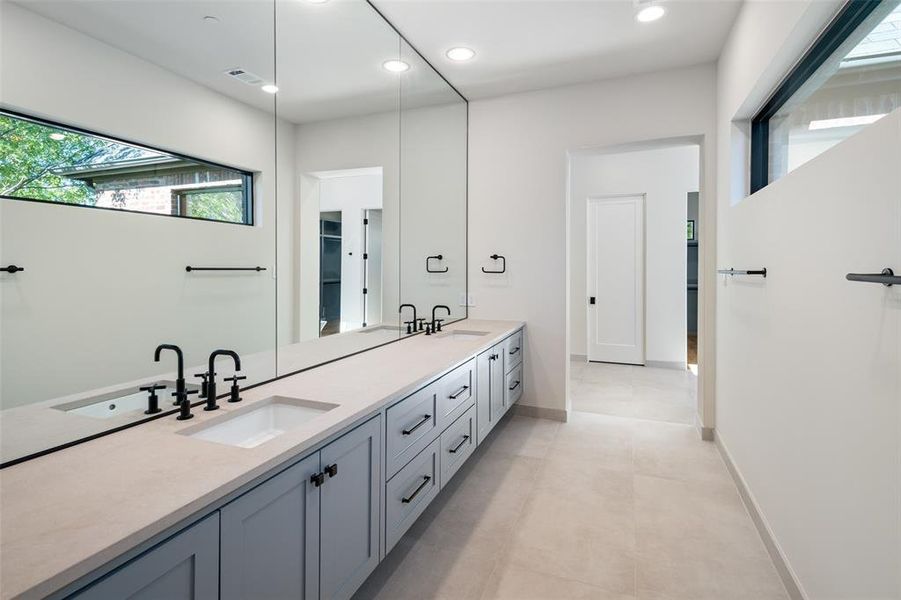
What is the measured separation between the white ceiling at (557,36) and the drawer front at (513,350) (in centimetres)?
206

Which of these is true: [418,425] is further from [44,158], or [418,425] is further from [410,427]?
[44,158]

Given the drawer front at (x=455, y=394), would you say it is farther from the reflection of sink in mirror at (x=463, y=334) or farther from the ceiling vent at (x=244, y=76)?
the ceiling vent at (x=244, y=76)

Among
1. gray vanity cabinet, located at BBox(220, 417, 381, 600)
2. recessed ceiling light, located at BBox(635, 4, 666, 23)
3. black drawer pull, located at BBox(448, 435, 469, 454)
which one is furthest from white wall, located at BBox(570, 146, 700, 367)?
gray vanity cabinet, located at BBox(220, 417, 381, 600)

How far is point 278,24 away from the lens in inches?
78.5

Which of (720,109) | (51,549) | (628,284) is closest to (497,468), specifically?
(51,549)

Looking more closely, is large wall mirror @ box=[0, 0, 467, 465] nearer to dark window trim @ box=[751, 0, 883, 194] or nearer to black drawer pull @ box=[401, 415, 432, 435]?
black drawer pull @ box=[401, 415, 432, 435]

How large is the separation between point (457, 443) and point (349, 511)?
1.06 metres

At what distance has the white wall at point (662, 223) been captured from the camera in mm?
5691

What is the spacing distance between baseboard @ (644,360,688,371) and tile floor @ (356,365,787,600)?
2.34 meters

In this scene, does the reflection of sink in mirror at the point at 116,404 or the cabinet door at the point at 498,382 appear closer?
the reflection of sink in mirror at the point at 116,404

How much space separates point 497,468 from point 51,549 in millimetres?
2492

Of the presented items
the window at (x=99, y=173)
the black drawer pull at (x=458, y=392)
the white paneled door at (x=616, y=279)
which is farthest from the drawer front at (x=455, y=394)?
the white paneled door at (x=616, y=279)

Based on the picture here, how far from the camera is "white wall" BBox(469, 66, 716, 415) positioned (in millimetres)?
3580

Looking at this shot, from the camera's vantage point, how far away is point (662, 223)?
5.76m
